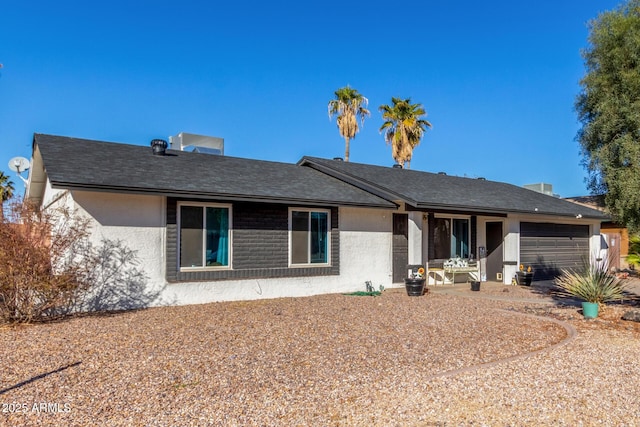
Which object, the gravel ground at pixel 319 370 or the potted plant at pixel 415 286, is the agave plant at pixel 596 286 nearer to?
the gravel ground at pixel 319 370

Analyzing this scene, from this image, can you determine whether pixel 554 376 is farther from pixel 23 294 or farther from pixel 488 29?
pixel 488 29

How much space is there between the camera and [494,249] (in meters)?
16.5

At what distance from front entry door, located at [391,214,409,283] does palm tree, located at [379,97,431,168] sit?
1492cm

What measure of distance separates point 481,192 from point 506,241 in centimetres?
233

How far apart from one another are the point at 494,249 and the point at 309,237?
26.1ft

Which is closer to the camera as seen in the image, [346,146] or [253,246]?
[253,246]

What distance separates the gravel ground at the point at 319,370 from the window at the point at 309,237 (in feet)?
10.7

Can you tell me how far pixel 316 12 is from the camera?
58.6ft

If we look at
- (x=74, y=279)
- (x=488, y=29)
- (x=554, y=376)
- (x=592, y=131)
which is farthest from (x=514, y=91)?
(x=74, y=279)

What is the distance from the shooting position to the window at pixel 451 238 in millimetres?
15492

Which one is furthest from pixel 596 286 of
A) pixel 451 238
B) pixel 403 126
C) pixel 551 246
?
pixel 403 126

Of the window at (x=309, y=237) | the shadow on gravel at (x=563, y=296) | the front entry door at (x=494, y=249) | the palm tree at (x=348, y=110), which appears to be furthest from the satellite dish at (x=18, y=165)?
the palm tree at (x=348, y=110)

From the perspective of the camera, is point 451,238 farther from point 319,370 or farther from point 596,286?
point 319,370

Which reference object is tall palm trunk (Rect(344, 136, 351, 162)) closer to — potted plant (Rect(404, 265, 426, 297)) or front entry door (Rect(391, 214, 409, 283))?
front entry door (Rect(391, 214, 409, 283))
